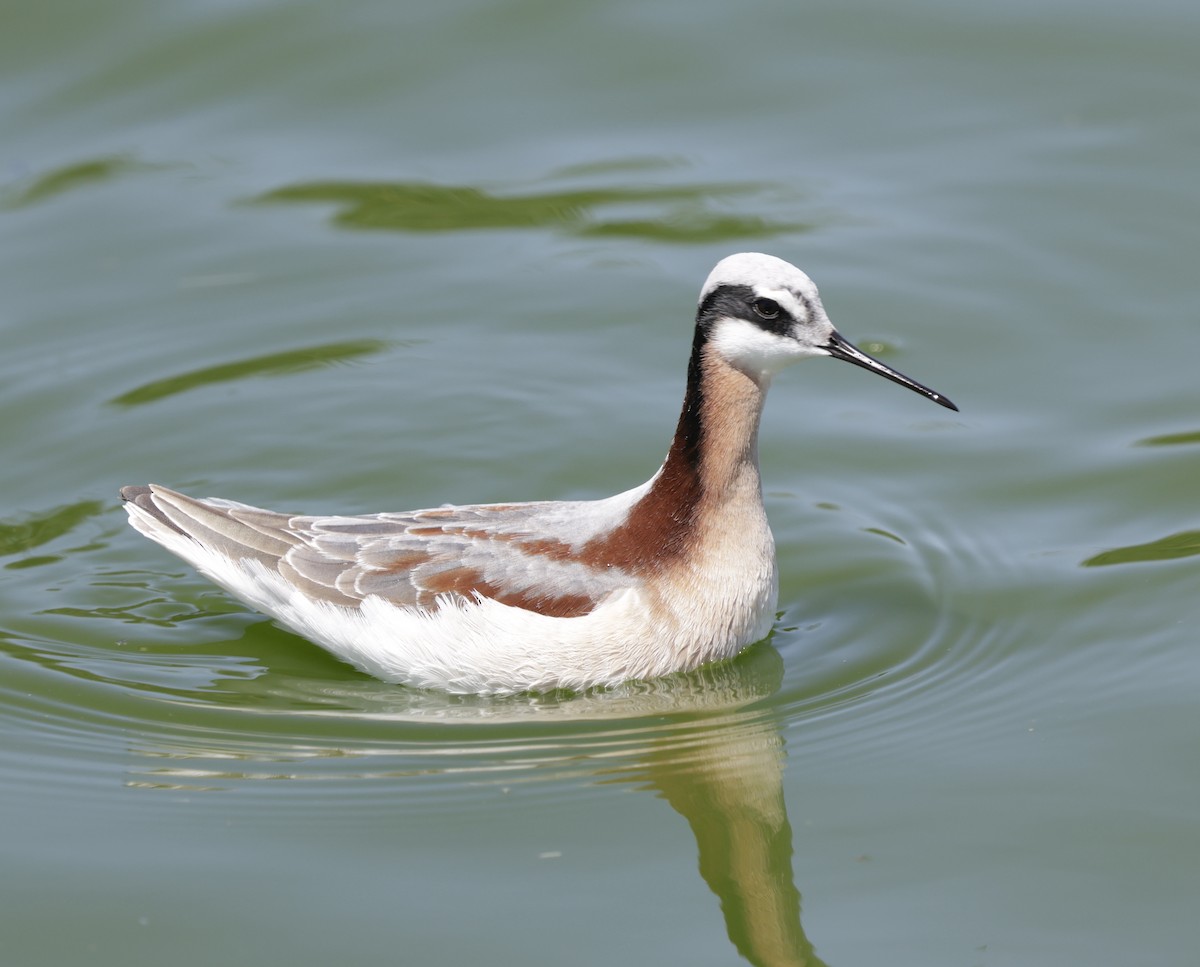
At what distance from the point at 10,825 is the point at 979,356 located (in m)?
6.93

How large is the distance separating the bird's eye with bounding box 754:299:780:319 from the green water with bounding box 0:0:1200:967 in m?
1.77

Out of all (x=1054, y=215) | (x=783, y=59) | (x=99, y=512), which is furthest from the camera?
(x=783, y=59)

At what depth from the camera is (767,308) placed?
875cm

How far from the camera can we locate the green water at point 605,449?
7535 mm

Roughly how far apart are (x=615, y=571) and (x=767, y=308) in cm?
146

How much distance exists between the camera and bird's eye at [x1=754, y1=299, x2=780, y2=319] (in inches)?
344

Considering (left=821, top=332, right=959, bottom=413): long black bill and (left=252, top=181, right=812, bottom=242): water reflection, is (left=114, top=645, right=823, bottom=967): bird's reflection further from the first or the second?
(left=252, top=181, right=812, bottom=242): water reflection

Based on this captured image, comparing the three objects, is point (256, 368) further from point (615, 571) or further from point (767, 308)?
point (767, 308)

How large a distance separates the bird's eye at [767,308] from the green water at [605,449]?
177 centimetres

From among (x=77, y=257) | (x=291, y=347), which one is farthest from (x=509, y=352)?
(x=77, y=257)

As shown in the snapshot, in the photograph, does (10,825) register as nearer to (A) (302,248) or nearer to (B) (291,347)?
(B) (291,347)

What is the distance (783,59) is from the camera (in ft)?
51.3

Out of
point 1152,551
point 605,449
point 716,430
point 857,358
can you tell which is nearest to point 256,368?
point 605,449

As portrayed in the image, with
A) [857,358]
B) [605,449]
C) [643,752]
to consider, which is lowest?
[643,752]
